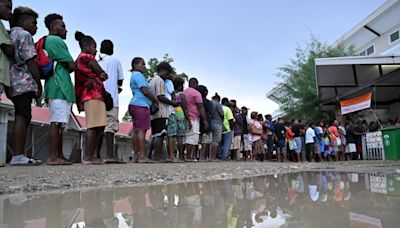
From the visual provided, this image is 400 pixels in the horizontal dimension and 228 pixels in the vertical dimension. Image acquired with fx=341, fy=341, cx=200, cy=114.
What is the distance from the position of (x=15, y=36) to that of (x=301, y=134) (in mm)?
9381

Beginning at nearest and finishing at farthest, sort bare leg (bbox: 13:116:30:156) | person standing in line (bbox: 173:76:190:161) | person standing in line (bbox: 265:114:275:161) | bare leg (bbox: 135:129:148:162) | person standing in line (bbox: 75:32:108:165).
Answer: bare leg (bbox: 13:116:30:156), person standing in line (bbox: 75:32:108:165), bare leg (bbox: 135:129:148:162), person standing in line (bbox: 173:76:190:161), person standing in line (bbox: 265:114:275:161)

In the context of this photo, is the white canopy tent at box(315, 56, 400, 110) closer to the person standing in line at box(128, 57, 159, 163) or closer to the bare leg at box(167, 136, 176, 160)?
the bare leg at box(167, 136, 176, 160)

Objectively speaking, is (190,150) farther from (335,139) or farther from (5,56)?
(335,139)

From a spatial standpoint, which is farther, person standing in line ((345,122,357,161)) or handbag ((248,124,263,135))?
person standing in line ((345,122,357,161))

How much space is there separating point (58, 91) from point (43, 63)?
1.24 ft

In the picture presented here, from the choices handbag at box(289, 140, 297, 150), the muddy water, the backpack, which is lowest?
the muddy water

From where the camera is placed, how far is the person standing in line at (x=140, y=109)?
4941mm

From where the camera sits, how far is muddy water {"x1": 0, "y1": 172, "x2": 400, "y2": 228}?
49.3 inches

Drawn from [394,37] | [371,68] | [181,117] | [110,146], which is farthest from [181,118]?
[394,37]

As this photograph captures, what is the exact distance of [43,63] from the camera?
396 centimetres

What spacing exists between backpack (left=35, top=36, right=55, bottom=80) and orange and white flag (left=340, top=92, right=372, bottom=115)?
1028 cm

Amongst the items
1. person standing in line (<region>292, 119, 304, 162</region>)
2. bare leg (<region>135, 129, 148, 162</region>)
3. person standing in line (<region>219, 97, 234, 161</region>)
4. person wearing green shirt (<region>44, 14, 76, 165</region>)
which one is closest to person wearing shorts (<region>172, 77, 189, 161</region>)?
bare leg (<region>135, 129, 148, 162</region>)

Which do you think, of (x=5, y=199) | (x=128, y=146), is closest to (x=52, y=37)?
(x=5, y=199)

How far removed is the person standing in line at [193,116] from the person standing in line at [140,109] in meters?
1.42
